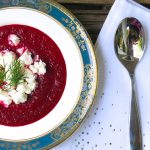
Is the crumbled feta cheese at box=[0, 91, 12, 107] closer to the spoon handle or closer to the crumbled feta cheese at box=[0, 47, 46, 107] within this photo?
the crumbled feta cheese at box=[0, 47, 46, 107]

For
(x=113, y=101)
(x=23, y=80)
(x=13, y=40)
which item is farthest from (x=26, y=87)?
(x=113, y=101)

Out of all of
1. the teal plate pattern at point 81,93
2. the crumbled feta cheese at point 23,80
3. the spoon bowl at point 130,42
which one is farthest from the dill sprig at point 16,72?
the spoon bowl at point 130,42

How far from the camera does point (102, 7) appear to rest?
1.34m

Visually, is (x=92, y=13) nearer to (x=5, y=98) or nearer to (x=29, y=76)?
(x=29, y=76)

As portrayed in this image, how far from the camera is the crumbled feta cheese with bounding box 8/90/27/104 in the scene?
1272 millimetres

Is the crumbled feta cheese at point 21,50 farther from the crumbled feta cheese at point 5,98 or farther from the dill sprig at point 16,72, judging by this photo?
the crumbled feta cheese at point 5,98

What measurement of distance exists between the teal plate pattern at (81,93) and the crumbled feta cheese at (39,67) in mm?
135

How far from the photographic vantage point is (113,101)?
1.32m

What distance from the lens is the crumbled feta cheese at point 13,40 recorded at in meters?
1.28

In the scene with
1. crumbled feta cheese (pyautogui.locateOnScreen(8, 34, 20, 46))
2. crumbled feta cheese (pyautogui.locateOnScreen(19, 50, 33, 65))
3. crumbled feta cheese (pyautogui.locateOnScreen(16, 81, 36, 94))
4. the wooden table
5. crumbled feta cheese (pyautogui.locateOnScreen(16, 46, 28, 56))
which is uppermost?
the wooden table

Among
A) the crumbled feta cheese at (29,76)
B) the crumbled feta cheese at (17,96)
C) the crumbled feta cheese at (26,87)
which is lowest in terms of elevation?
the crumbled feta cheese at (17,96)

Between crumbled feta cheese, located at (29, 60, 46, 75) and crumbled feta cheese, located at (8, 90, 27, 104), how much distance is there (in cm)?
9

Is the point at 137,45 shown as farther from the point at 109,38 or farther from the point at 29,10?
the point at 29,10

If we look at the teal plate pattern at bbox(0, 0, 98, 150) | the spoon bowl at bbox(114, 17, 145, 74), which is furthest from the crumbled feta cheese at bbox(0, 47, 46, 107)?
the spoon bowl at bbox(114, 17, 145, 74)
